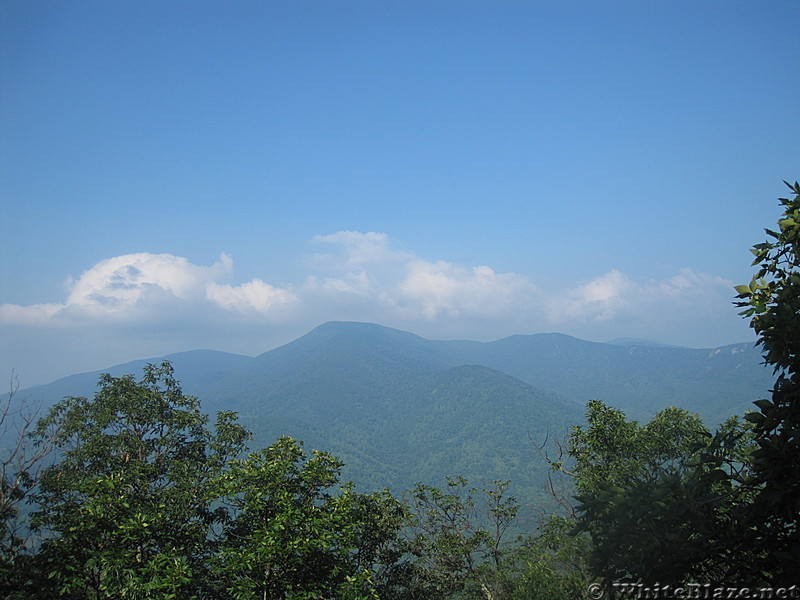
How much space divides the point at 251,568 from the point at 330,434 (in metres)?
Answer: 192

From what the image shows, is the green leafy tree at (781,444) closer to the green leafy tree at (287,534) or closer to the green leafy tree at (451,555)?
the green leafy tree at (287,534)

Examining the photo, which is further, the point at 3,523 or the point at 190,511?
the point at 190,511

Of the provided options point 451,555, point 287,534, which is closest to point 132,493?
point 287,534

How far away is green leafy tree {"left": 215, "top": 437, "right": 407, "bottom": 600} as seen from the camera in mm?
9555

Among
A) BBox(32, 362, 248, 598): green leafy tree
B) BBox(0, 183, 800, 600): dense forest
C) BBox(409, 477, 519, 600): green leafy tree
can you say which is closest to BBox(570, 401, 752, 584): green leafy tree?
BBox(0, 183, 800, 600): dense forest

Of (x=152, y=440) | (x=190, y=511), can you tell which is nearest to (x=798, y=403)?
(x=190, y=511)

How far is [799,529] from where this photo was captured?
4.95 metres

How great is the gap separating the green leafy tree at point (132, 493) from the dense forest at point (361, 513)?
57 mm

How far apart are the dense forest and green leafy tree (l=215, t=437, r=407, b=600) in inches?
1.8

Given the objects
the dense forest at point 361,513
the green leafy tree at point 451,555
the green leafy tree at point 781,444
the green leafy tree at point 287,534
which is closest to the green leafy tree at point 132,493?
the dense forest at point 361,513

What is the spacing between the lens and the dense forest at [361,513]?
519 cm

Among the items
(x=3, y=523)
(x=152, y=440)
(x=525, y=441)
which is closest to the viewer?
(x=3, y=523)

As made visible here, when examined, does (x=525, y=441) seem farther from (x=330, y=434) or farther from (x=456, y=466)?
(x=330, y=434)

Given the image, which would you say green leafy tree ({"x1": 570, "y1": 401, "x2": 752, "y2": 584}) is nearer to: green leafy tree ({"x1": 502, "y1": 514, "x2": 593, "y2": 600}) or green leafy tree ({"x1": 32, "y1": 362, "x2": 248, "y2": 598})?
green leafy tree ({"x1": 502, "y1": 514, "x2": 593, "y2": 600})
